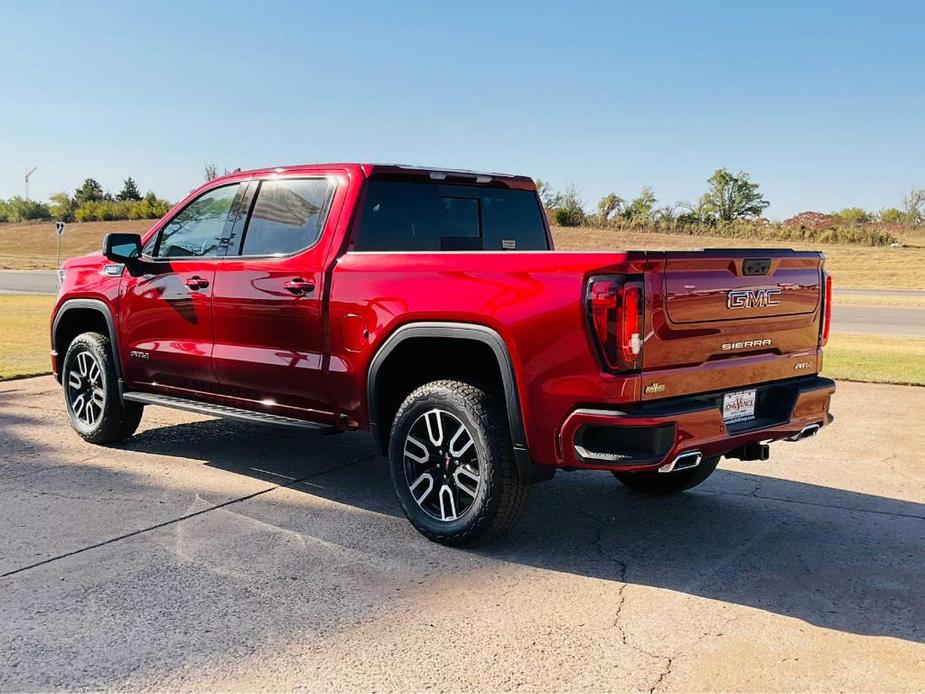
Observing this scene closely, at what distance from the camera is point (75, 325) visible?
7.22 meters

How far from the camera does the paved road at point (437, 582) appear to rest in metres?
3.30

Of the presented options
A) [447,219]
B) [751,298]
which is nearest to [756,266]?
[751,298]

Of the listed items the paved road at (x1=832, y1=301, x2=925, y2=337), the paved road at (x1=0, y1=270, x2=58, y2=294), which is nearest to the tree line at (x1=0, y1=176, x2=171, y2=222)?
the paved road at (x1=0, y1=270, x2=58, y2=294)

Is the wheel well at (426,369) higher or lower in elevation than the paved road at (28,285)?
higher

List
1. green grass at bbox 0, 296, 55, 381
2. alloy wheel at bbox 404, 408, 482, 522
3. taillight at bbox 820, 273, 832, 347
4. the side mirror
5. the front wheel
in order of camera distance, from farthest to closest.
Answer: green grass at bbox 0, 296, 55, 381 → the side mirror → taillight at bbox 820, 273, 832, 347 → alloy wheel at bbox 404, 408, 482, 522 → the front wheel

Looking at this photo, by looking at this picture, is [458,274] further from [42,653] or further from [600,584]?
[42,653]

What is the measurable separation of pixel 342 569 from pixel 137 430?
12.4 feet

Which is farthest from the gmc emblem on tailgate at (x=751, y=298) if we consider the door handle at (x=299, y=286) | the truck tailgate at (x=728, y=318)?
the door handle at (x=299, y=286)

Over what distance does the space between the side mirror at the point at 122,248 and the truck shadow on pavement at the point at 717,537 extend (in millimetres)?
1426

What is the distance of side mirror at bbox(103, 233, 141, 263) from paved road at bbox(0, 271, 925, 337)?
14.2 metres

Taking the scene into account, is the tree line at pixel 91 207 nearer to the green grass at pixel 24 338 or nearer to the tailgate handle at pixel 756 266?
the green grass at pixel 24 338

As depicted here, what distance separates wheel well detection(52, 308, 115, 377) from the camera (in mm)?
6965

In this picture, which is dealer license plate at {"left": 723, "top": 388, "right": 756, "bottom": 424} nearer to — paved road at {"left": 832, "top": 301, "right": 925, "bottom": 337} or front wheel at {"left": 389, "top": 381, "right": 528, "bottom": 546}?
front wheel at {"left": 389, "top": 381, "right": 528, "bottom": 546}

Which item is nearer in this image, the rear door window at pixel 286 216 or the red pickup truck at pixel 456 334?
the red pickup truck at pixel 456 334
